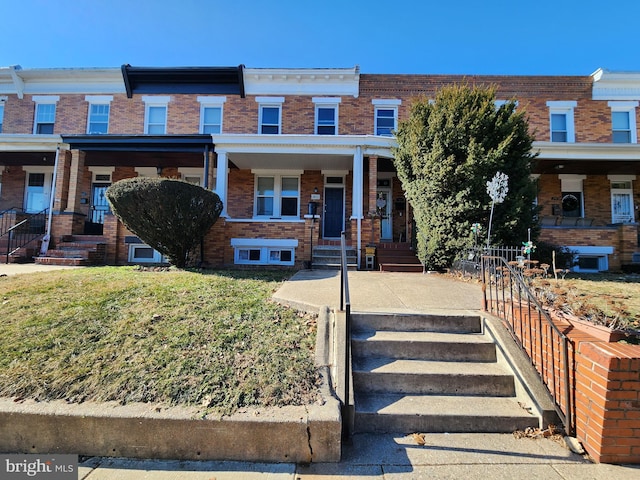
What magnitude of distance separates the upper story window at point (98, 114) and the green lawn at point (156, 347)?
10739 mm

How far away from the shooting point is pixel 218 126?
13148 mm

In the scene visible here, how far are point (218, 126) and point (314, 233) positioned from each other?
6.86m

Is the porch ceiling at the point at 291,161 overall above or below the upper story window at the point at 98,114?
below

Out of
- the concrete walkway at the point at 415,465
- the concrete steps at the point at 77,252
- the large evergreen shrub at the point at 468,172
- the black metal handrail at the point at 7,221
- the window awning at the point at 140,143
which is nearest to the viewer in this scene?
the concrete walkway at the point at 415,465

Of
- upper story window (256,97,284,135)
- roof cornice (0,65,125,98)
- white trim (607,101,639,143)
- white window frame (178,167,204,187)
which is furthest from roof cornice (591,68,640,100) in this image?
roof cornice (0,65,125,98)

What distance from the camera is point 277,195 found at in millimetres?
12953

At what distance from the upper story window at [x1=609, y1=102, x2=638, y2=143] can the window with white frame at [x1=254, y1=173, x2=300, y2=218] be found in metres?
13.3

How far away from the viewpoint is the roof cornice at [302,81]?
1279 centimetres

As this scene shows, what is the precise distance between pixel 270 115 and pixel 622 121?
576 inches

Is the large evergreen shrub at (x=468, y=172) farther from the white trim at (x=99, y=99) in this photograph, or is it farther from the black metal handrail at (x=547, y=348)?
the white trim at (x=99, y=99)

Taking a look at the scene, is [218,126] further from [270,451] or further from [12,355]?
[270,451]

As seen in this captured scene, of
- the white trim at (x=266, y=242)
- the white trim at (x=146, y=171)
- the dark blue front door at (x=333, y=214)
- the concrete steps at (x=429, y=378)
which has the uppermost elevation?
the white trim at (x=146, y=171)

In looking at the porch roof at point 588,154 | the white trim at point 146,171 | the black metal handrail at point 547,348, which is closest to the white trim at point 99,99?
the white trim at point 146,171

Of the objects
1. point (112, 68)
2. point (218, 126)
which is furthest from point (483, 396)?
point (112, 68)
